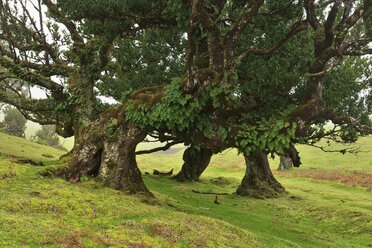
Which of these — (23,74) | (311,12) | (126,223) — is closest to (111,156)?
(126,223)

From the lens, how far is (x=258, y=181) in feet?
70.8

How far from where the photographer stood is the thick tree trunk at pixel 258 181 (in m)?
20.9

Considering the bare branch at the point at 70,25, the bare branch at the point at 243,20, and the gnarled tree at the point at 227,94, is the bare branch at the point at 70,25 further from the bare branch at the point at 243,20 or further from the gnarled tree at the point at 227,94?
the bare branch at the point at 243,20

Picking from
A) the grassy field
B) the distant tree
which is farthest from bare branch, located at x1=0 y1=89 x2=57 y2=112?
→ the distant tree

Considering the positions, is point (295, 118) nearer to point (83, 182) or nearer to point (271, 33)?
point (271, 33)

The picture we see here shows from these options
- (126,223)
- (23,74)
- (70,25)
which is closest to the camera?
(126,223)

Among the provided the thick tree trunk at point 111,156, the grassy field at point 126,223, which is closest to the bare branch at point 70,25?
the thick tree trunk at point 111,156

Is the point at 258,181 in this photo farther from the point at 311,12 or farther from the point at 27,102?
the point at 27,102

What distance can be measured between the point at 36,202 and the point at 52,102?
1096 cm

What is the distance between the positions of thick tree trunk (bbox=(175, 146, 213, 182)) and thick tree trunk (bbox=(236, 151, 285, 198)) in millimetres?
5073

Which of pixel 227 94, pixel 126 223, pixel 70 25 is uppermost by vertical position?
pixel 70 25

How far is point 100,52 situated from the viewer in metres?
14.9

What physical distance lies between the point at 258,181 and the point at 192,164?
803 cm

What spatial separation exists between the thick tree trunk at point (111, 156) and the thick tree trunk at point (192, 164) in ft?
45.8
